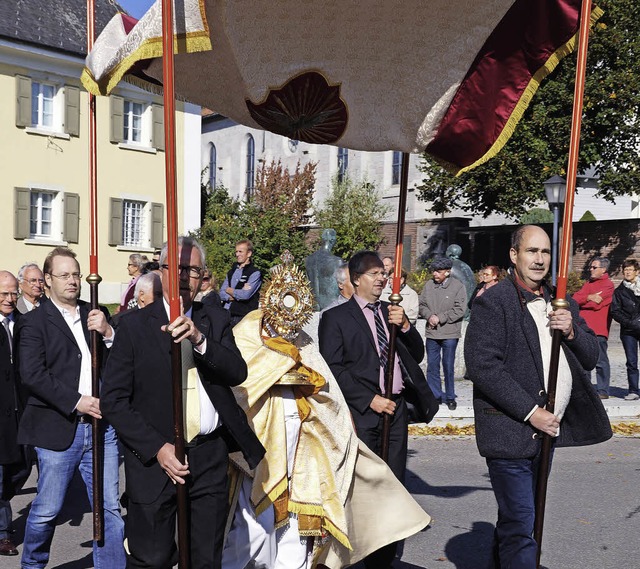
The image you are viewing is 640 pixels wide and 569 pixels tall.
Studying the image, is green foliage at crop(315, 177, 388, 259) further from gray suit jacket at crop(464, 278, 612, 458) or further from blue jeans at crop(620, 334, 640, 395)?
gray suit jacket at crop(464, 278, 612, 458)

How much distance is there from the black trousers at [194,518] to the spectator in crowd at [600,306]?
9.51 m

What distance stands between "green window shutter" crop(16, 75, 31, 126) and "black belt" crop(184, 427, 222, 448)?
2476 centimetres

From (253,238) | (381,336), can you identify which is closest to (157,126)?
(253,238)

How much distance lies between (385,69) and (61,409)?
2.78 metres

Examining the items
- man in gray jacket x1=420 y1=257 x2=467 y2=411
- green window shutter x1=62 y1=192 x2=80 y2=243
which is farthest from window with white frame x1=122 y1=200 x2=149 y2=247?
man in gray jacket x1=420 y1=257 x2=467 y2=411

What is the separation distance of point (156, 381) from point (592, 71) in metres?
26.7

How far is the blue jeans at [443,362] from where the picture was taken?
12.2 metres

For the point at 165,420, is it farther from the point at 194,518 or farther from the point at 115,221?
the point at 115,221

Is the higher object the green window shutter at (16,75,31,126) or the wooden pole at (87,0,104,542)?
the green window shutter at (16,75,31,126)

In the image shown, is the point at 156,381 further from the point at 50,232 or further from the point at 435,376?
the point at 50,232

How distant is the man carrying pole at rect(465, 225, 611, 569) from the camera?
4.68 metres

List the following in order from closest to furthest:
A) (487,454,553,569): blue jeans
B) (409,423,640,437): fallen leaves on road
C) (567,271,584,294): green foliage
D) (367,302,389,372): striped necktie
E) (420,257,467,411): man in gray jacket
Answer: (487,454,553,569): blue jeans → (367,302,389,372): striped necktie → (409,423,640,437): fallen leaves on road → (420,257,467,411): man in gray jacket → (567,271,584,294): green foliage

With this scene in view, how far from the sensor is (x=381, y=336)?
604 cm

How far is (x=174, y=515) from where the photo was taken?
4.32 metres
